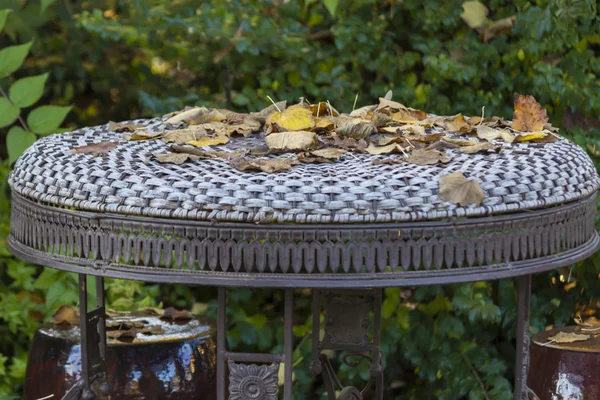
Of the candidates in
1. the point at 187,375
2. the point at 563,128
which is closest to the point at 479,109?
the point at 563,128

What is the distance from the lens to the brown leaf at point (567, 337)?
2.04m

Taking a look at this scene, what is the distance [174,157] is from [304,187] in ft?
1.02

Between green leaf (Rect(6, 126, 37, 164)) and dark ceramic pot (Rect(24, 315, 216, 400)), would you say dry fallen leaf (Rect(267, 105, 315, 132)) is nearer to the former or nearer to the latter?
dark ceramic pot (Rect(24, 315, 216, 400))

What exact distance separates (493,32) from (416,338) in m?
1.04

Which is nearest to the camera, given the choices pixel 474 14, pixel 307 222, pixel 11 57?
pixel 307 222

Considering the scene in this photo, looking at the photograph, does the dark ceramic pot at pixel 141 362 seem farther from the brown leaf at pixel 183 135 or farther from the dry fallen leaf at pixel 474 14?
the dry fallen leaf at pixel 474 14

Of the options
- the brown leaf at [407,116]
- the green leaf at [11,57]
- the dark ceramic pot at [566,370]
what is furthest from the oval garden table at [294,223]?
the green leaf at [11,57]

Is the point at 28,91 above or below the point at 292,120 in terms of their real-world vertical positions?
below

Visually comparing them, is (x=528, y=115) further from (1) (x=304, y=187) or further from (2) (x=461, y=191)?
(1) (x=304, y=187)

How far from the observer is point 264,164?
1.47 meters

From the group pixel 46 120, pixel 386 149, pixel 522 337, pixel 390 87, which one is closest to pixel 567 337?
pixel 522 337

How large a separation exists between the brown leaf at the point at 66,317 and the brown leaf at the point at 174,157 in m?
0.88

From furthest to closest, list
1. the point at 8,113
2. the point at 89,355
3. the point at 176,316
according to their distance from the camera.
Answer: the point at 8,113
the point at 176,316
the point at 89,355

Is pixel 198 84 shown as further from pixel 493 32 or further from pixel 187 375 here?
pixel 187 375
